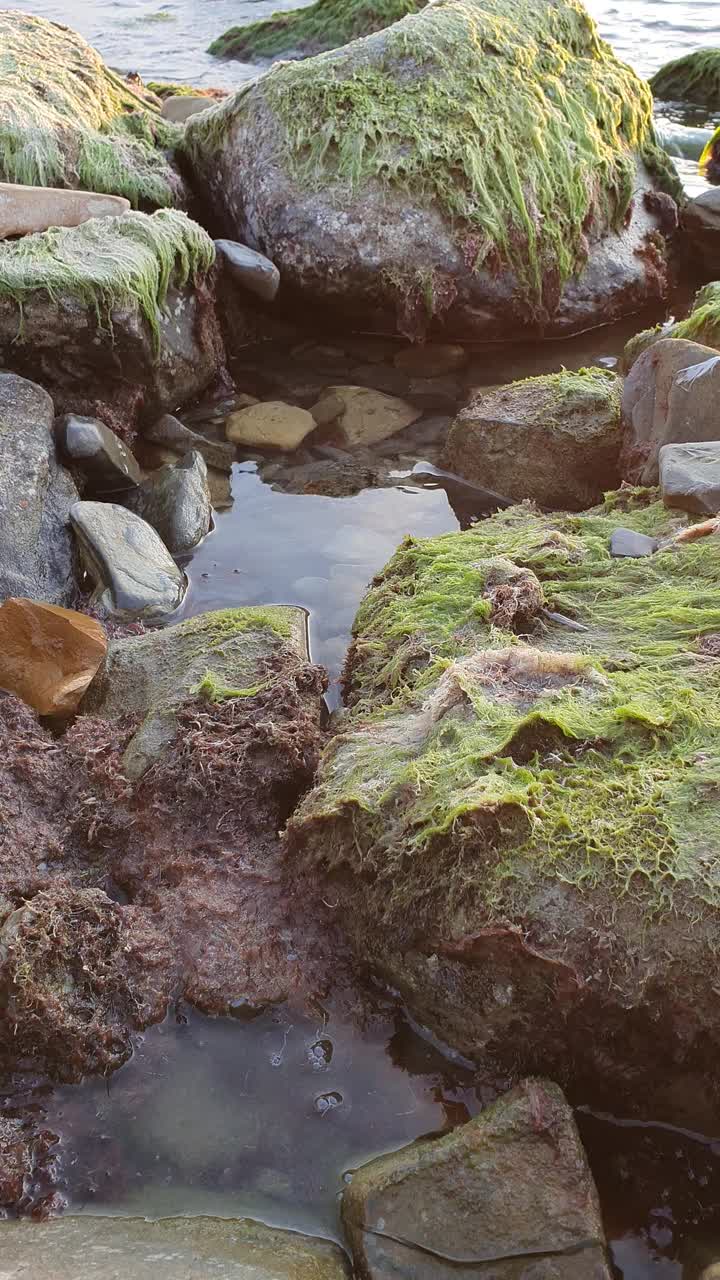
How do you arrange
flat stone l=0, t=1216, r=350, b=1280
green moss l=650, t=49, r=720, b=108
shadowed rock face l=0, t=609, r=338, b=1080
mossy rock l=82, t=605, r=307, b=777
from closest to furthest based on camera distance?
flat stone l=0, t=1216, r=350, b=1280, shadowed rock face l=0, t=609, r=338, b=1080, mossy rock l=82, t=605, r=307, b=777, green moss l=650, t=49, r=720, b=108

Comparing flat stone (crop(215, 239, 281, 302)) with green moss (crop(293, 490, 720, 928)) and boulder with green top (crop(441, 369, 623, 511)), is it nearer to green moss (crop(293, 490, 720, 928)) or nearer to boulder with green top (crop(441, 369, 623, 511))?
boulder with green top (crop(441, 369, 623, 511))

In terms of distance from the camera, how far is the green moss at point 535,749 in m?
2.45

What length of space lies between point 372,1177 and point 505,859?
774mm

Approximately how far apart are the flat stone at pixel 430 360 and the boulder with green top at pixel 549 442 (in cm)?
108

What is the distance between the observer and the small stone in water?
8.19 feet

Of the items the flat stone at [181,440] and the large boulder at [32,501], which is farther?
the flat stone at [181,440]

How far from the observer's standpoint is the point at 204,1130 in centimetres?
245

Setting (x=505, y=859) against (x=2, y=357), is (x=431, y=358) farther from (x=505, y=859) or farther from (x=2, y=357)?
(x=505, y=859)

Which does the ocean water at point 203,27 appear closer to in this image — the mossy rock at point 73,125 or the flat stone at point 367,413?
the mossy rock at point 73,125

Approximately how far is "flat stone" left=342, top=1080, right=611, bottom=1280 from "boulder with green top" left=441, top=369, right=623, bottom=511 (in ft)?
11.1

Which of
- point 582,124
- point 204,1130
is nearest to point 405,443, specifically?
point 582,124

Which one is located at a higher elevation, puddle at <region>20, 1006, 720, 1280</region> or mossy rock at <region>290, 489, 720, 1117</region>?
mossy rock at <region>290, 489, 720, 1117</region>

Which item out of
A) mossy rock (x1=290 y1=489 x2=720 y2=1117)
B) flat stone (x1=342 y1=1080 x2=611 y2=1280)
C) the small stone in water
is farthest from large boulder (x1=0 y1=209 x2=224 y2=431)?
flat stone (x1=342 y1=1080 x2=611 y2=1280)

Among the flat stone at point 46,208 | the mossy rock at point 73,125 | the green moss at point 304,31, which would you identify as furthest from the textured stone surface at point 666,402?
the green moss at point 304,31
